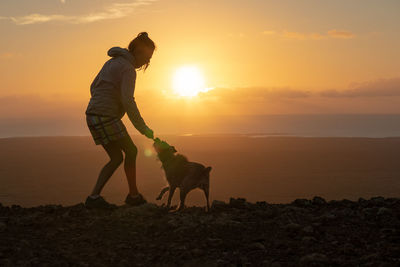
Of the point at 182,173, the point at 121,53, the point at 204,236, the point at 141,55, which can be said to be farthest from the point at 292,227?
the point at 121,53

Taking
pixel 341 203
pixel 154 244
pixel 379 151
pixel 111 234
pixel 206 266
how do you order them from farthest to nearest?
pixel 379 151 < pixel 341 203 < pixel 111 234 < pixel 154 244 < pixel 206 266

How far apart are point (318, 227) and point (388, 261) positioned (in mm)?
1523

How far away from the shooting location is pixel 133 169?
7.10 metres

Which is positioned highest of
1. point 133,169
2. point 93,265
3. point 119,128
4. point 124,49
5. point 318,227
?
point 124,49

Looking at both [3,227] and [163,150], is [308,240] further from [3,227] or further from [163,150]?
[3,227]

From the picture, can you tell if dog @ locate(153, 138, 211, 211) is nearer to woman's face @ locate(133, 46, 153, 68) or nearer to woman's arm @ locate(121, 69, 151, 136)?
woman's arm @ locate(121, 69, 151, 136)

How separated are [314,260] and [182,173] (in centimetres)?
331

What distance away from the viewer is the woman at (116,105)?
262 inches

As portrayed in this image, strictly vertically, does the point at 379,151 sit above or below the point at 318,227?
above

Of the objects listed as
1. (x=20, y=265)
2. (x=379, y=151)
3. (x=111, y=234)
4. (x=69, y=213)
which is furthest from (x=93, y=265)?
(x=379, y=151)

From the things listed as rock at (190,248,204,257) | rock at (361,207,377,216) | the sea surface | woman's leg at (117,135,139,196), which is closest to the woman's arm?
woman's leg at (117,135,139,196)

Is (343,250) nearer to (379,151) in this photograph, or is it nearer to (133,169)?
(133,169)

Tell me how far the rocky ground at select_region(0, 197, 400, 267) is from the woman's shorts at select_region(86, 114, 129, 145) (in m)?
1.21

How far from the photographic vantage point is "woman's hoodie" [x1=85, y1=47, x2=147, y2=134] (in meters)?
6.60
